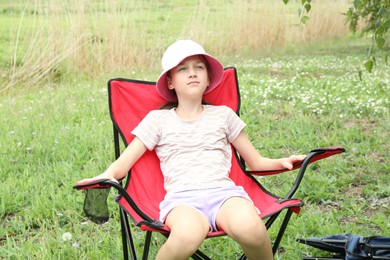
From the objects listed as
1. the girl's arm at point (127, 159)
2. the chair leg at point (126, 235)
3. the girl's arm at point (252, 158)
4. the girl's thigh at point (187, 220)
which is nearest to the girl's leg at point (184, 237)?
the girl's thigh at point (187, 220)

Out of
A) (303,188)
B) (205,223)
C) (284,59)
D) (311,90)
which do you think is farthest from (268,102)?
(284,59)

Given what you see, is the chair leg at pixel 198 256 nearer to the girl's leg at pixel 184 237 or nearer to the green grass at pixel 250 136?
the girl's leg at pixel 184 237

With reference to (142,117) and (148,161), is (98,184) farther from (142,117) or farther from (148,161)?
(142,117)

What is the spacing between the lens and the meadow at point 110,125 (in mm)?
3055

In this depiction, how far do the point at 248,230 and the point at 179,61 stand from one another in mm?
780

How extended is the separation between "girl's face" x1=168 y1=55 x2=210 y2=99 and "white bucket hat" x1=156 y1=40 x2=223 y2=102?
0.15 ft

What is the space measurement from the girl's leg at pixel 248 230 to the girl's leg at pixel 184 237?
91 mm

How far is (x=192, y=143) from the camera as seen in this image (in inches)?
103

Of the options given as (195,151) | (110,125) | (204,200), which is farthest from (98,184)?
(110,125)

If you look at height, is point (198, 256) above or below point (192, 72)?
below

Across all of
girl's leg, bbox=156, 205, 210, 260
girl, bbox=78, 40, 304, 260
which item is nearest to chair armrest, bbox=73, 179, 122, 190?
girl, bbox=78, 40, 304, 260

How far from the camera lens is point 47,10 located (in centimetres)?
739

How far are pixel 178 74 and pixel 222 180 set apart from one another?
19.0 inches

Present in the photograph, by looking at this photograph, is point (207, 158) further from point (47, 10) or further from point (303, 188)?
point (47, 10)
